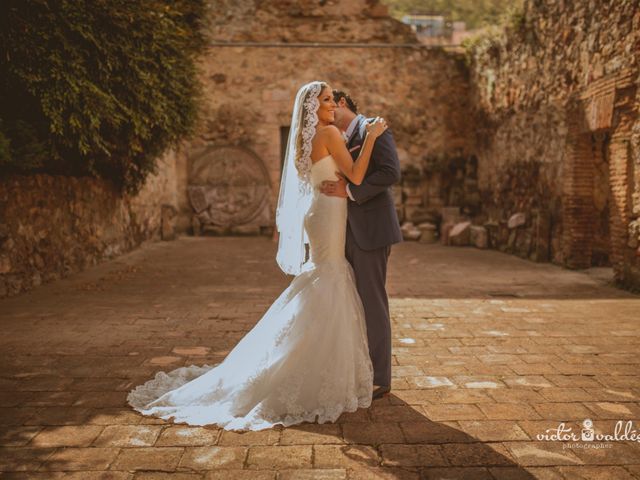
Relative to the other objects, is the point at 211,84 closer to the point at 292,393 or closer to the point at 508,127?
the point at 508,127

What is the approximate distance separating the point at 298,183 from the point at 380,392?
4.37ft

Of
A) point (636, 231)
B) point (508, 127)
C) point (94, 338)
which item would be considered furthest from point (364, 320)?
point (508, 127)

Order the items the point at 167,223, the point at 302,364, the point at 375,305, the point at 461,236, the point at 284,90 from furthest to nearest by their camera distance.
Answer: the point at 284,90 → the point at 167,223 → the point at 461,236 → the point at 375,305 → the point at 302,364

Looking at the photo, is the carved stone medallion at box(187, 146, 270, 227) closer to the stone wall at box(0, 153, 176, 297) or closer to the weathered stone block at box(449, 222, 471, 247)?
the stone wall at box(0, 153, 176, 297)

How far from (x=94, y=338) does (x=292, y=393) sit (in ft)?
7.63

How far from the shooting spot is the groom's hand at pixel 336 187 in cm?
348

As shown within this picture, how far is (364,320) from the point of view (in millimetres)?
3445

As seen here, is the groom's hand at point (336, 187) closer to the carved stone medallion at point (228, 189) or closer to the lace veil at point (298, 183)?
the lace veil at point (298, 183)

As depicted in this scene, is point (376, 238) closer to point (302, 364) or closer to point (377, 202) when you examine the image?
point (377, 202)

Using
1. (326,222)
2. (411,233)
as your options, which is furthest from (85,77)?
(411,233)

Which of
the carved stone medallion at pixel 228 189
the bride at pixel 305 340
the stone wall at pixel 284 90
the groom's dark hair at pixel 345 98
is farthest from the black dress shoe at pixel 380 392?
the carved stone medallion at pixel 228 189

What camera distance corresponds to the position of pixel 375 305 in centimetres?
346

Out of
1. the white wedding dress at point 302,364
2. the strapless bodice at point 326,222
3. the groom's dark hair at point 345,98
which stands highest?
the groom's dark hair at point 345,98

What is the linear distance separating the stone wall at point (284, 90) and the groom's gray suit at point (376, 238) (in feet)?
37.6
